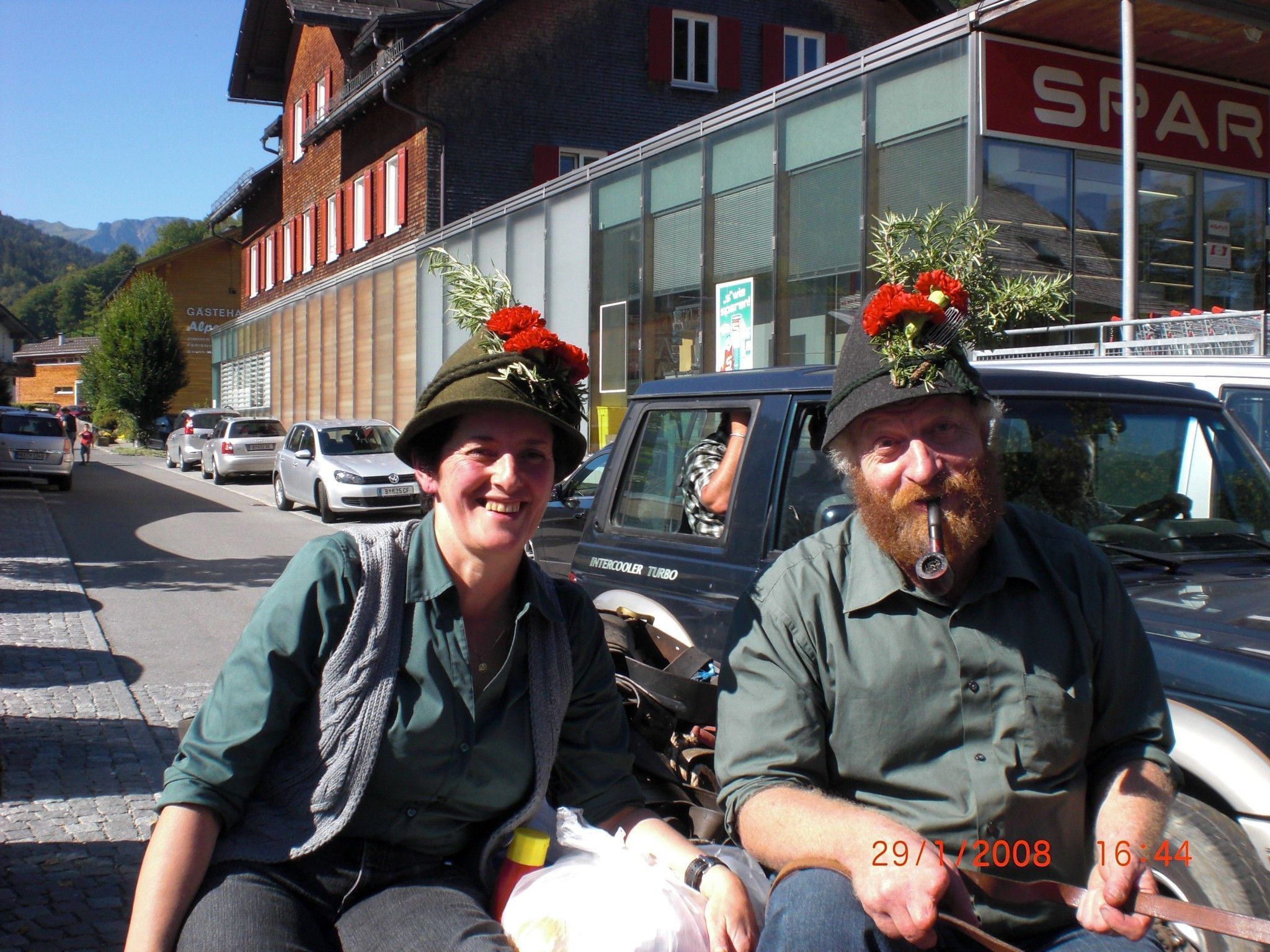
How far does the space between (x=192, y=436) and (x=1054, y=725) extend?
33773 mm

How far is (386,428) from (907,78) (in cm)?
1113

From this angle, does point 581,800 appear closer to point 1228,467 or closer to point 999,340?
point 1228,467

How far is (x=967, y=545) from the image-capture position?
7.94ft

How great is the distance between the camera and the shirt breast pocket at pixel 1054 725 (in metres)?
2.32

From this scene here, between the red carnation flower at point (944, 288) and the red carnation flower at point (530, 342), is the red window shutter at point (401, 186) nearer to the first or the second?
the red carnation flower at point (530, 342)

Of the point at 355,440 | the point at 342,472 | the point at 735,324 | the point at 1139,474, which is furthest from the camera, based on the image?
the point at 355,440

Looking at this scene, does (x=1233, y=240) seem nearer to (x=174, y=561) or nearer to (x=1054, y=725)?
(x=174, y=561)

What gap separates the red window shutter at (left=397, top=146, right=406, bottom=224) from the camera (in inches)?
1170

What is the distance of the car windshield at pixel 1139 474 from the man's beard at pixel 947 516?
3.45ft

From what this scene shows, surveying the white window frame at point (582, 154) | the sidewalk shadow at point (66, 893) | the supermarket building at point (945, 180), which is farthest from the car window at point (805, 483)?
the white window frame at point (582, 154)

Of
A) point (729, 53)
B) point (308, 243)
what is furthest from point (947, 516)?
point (308, 243)

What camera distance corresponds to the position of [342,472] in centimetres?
1903

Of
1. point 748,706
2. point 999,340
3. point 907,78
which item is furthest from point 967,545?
point 907,78

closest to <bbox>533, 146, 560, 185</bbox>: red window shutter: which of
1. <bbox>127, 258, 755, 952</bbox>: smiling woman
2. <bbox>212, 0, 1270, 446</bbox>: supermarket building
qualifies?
<bbox>212, 0, 1270, 446</bbox>: supermarket building
